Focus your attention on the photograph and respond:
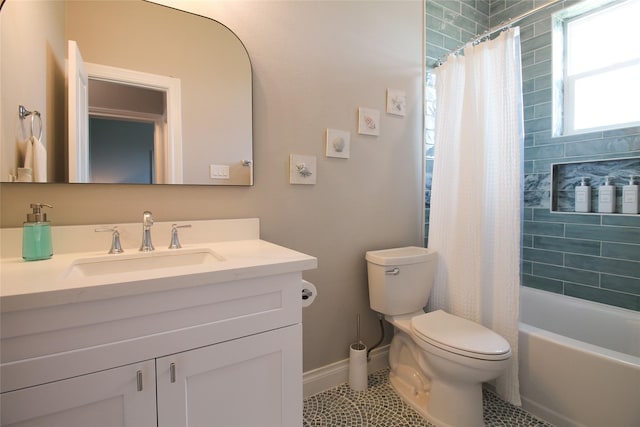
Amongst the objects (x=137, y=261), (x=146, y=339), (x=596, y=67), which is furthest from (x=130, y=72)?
(x=596, y=67)

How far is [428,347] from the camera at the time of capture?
138 centimetres

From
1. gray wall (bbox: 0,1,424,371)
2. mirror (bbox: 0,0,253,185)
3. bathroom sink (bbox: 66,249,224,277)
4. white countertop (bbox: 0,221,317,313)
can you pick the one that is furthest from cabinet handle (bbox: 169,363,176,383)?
mirror (bbox: 0,0,253,185)

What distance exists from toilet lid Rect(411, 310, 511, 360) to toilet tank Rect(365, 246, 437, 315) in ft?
0.42

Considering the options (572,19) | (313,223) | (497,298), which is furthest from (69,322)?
(572,19)

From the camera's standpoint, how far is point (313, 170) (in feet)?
5.27

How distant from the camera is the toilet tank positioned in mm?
1626

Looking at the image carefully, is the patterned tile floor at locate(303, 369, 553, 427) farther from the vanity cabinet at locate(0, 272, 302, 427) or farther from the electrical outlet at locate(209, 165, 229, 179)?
the electrical outlet at locate(209, 165, 229, 179)

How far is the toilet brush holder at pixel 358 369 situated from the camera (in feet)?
5.47

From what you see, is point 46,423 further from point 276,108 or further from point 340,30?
point 340,30

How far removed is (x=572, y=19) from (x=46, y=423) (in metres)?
3.31

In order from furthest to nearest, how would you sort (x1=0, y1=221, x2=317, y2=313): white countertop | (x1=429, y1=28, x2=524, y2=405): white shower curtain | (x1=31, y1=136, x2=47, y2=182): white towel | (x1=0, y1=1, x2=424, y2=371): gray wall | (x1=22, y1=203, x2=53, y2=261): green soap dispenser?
(x1=429, y1=28, x2=524, y2=405): white shower curtain → (x1=0, y1=1, x2=424, y2=371): gray wall → (x1=31, y1=136, x2=47, y2=182): white towel → (x1=22, y1=203, x2=53, y2=261): green soap dispenser → (x1=0, y1=221, x2=317, y2=313): white countertop

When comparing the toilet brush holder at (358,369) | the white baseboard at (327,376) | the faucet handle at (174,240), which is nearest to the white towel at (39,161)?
the faucet handle at (174,240)

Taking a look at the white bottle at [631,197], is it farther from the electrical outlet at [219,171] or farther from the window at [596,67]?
the electrical outlet at [219,171]

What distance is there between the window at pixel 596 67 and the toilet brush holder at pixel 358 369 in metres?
2.01
